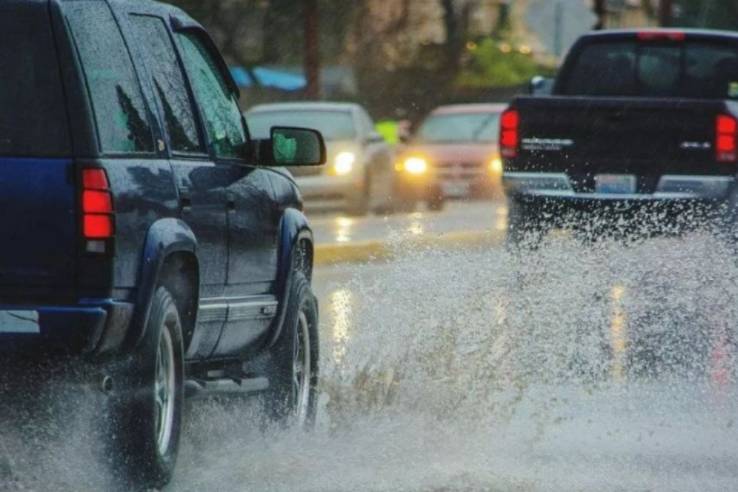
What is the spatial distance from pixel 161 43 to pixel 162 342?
120cm

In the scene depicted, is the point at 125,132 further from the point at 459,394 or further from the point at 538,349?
the point at 538,349

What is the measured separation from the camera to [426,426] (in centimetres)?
881

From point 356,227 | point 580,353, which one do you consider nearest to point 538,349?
point 580,353

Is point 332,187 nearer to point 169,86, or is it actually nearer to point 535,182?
point 535,182

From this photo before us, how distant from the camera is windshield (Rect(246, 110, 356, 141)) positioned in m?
28.2

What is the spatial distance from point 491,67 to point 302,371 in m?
58.2

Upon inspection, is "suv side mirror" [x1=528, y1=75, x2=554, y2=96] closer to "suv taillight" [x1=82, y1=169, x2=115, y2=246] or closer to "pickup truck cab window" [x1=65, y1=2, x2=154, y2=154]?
"pickup truck cab window" [x1=65, y1=2, x2=154, y2=154]

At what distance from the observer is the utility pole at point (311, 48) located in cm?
3500

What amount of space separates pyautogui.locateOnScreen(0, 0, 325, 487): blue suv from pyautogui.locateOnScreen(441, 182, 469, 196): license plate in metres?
24.5

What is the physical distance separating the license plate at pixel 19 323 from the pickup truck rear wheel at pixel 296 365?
7.00 ft

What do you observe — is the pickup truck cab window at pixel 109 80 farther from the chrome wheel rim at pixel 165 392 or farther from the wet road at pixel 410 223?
the wet road at pixel 410 223

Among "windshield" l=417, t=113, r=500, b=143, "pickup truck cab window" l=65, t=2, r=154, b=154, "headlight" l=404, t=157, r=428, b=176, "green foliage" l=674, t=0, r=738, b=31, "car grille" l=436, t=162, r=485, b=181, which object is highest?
"pickup truck cab window" l=65, t=2, r=154, b=154

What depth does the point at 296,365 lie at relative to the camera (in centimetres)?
897

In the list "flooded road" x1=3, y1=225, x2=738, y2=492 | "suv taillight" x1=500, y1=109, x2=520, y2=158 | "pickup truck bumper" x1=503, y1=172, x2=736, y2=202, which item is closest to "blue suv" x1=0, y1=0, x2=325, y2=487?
"flooded road" x1=3, y1=225, x2=738, y2=492
